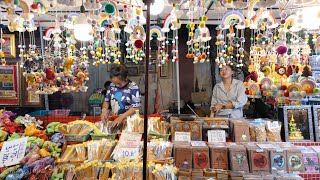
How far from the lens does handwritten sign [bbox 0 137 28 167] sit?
5.25 feet

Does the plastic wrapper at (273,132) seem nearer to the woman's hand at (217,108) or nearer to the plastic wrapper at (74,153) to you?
the woman's hand at (217,108)

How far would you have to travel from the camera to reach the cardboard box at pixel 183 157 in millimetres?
1764

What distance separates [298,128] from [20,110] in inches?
172

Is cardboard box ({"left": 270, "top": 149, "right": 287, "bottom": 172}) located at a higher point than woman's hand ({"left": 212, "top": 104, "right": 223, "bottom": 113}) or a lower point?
lower

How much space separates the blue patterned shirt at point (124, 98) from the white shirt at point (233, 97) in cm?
86

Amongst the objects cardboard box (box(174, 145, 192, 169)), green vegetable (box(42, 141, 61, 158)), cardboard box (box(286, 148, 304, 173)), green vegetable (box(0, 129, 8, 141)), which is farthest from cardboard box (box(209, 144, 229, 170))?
green vegetable (box(0, 129, 8, 141))

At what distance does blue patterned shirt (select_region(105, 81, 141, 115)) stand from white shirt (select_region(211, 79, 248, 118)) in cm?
86

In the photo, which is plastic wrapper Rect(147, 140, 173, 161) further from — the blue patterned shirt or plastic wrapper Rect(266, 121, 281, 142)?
the blue patterned shirt

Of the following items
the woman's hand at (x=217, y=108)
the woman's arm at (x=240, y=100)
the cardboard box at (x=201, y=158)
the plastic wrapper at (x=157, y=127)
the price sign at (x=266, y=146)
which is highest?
the woman's arm at (x=240, y=100)

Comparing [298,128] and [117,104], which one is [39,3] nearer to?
[117,104]

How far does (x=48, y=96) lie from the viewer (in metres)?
5.15

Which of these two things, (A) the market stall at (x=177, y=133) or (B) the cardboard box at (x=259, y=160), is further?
(B) the cardboard box at (x=259, y=160)

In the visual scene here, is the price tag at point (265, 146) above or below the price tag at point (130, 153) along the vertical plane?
above

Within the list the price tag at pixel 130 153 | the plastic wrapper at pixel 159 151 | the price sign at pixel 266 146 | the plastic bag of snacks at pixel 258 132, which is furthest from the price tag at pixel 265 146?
the price tag at pixel 130 153
